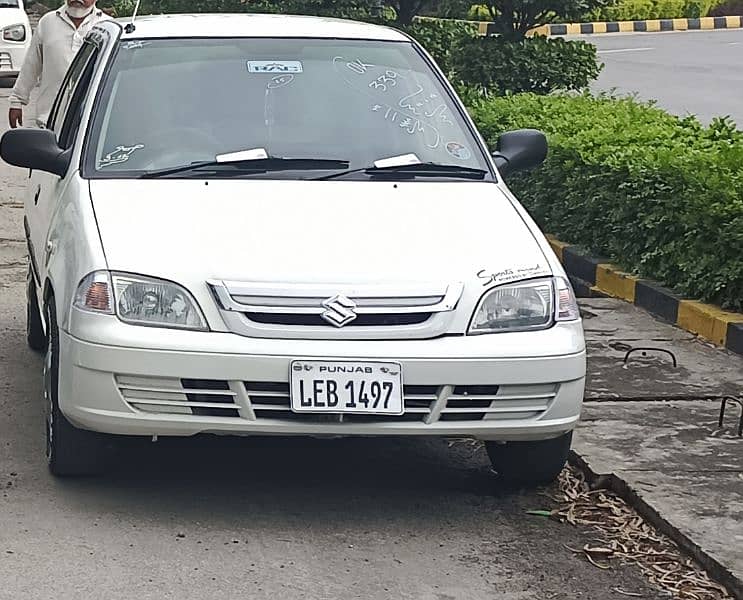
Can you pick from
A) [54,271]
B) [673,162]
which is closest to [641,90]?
[673,162]

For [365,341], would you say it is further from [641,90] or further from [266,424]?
[641,90]

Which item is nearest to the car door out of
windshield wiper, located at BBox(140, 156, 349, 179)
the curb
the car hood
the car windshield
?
the car windshield

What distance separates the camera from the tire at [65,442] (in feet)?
17.3

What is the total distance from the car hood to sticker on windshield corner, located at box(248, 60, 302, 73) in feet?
2.34

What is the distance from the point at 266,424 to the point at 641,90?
18.8m

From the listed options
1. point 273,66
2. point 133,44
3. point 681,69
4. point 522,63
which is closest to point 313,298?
point 273,66

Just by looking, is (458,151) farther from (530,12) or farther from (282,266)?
(530,12)

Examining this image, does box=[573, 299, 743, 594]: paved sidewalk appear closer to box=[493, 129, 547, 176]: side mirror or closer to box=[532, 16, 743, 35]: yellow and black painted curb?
box=[493, 129, 547, 176]: side mirror

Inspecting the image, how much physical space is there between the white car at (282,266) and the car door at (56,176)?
41mm

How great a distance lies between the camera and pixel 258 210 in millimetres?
5453

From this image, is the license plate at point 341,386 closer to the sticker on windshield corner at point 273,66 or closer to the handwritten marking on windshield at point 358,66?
the sticker on windshield corner at point 273,66

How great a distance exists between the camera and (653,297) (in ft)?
28.4

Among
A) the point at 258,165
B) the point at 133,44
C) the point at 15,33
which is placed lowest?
the point at 15,33

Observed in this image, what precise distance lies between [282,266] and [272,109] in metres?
1.28
